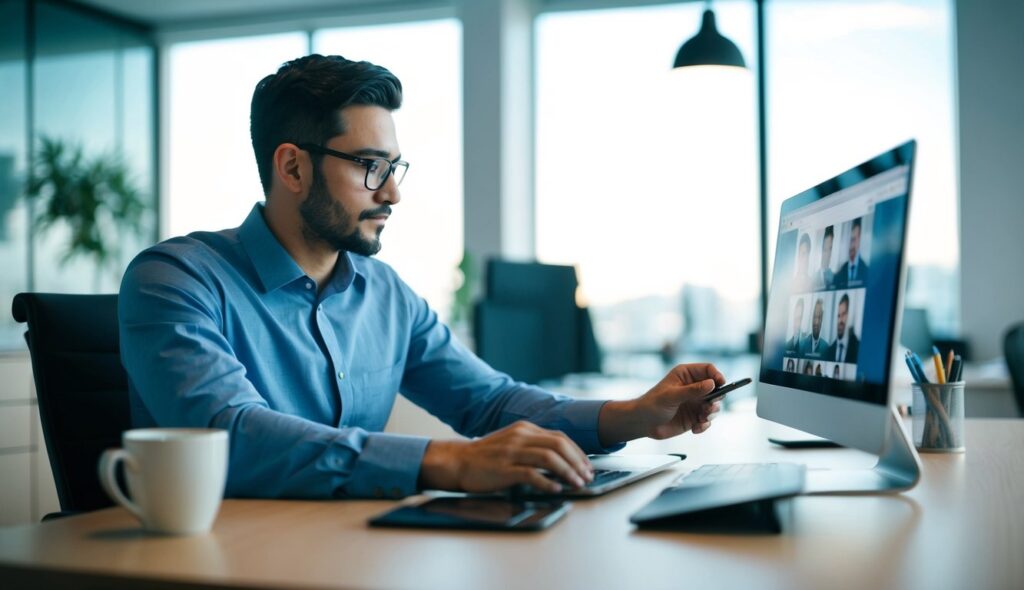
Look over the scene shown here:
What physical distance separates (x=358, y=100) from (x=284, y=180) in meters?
0.19

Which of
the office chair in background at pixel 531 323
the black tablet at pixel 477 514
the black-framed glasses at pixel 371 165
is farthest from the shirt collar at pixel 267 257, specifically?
the office chair in background at pixel 531 323

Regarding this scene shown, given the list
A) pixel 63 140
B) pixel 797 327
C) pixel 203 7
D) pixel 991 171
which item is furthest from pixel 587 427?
pixel 203 7

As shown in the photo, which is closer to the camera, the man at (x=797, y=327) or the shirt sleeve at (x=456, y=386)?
the man at (x=797, y=327)

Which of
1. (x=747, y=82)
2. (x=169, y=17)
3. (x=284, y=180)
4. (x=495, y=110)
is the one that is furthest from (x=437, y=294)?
(x=284, y=180)

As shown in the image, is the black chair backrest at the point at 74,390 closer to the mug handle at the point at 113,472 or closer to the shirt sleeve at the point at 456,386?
the shirt sleeve at the point at 456,386

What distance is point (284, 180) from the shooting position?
1615 millimetres

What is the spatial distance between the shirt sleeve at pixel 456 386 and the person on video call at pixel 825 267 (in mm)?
545

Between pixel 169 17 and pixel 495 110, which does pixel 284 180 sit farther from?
pixel 169 17

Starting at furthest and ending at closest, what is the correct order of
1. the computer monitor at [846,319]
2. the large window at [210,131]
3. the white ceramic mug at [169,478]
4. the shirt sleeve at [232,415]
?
the large window at [210,131], the shirt sleeve at [232,415], the computer monitor at [846,319], the white ceramic mug at [169,478]

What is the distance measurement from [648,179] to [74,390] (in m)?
4.40

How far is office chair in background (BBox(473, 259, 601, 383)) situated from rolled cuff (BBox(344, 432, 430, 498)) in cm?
136

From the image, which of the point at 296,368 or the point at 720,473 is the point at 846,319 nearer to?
the point at 720,473

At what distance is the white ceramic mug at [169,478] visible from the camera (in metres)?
0.85

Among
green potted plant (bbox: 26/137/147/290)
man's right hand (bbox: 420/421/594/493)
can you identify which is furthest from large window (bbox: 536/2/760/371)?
man's right hand (bbox: 420/421/594/493)
